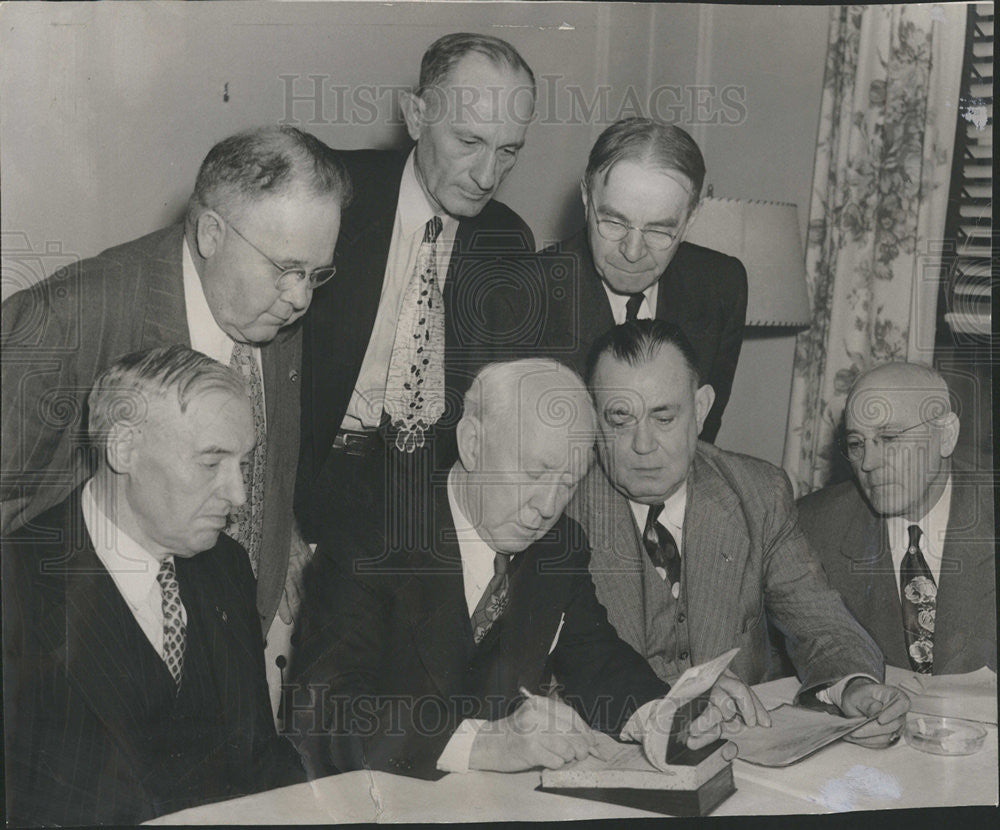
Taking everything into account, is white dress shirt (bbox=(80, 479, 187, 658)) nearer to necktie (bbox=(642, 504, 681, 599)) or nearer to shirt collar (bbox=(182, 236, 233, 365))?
shirt collar (bbox=(182, 236, 233, 365))

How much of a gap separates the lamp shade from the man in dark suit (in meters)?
0.05

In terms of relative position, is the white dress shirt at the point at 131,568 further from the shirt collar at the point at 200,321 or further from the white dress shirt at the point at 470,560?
the white dress shirt at the point at 470,560

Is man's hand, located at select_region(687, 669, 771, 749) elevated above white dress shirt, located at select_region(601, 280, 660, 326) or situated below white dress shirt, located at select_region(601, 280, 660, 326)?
below

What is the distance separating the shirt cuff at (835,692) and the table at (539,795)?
8cm

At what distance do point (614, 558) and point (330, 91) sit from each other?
1.57 metres

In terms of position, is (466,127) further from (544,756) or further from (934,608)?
(934,608)

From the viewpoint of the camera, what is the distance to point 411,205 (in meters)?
3.57

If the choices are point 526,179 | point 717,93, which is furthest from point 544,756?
point 717,93

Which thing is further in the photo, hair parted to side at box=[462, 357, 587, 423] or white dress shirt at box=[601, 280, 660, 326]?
white dress shirt at box=[601, 280, 660, 326]

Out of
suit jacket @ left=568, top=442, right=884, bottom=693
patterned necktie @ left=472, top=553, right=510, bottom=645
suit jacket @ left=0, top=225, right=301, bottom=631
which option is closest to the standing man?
suit jacket @ left=0, top=225, right=301, bottom=631

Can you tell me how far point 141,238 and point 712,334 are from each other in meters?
1.67

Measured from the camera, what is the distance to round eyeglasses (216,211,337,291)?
339 cm

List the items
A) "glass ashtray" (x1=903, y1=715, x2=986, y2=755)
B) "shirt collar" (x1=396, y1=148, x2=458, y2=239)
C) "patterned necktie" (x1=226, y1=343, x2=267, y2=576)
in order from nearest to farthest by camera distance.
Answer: "patterned necktie" (x1=226, y1=343, x2=267, y2=576), "shirt collar" (x1=396, y1=148, x2=458, y2=239), "glass ashtray" (x1=903, y1=715, x2=986, y2=755)

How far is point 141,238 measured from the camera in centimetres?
342
